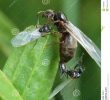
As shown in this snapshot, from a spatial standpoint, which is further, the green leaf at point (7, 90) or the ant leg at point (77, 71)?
the ant leg at point (77, 71)

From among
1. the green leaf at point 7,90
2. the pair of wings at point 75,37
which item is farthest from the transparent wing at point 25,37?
the green leaf at point 7,90

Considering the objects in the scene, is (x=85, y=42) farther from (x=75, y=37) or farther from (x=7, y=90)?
(x=7, y=90)

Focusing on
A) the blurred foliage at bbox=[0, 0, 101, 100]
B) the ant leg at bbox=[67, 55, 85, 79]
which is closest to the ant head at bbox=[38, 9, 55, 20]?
the blurred foliage at bbox=[0, 0, 101, 100]

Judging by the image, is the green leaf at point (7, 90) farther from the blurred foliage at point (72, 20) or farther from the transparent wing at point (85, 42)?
the transparent wing at point (85, 42)

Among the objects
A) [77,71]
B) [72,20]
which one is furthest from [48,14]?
[77,71]

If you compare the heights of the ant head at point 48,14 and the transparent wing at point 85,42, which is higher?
the ant head at point 48,14

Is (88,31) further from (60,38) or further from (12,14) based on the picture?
(12,14)
